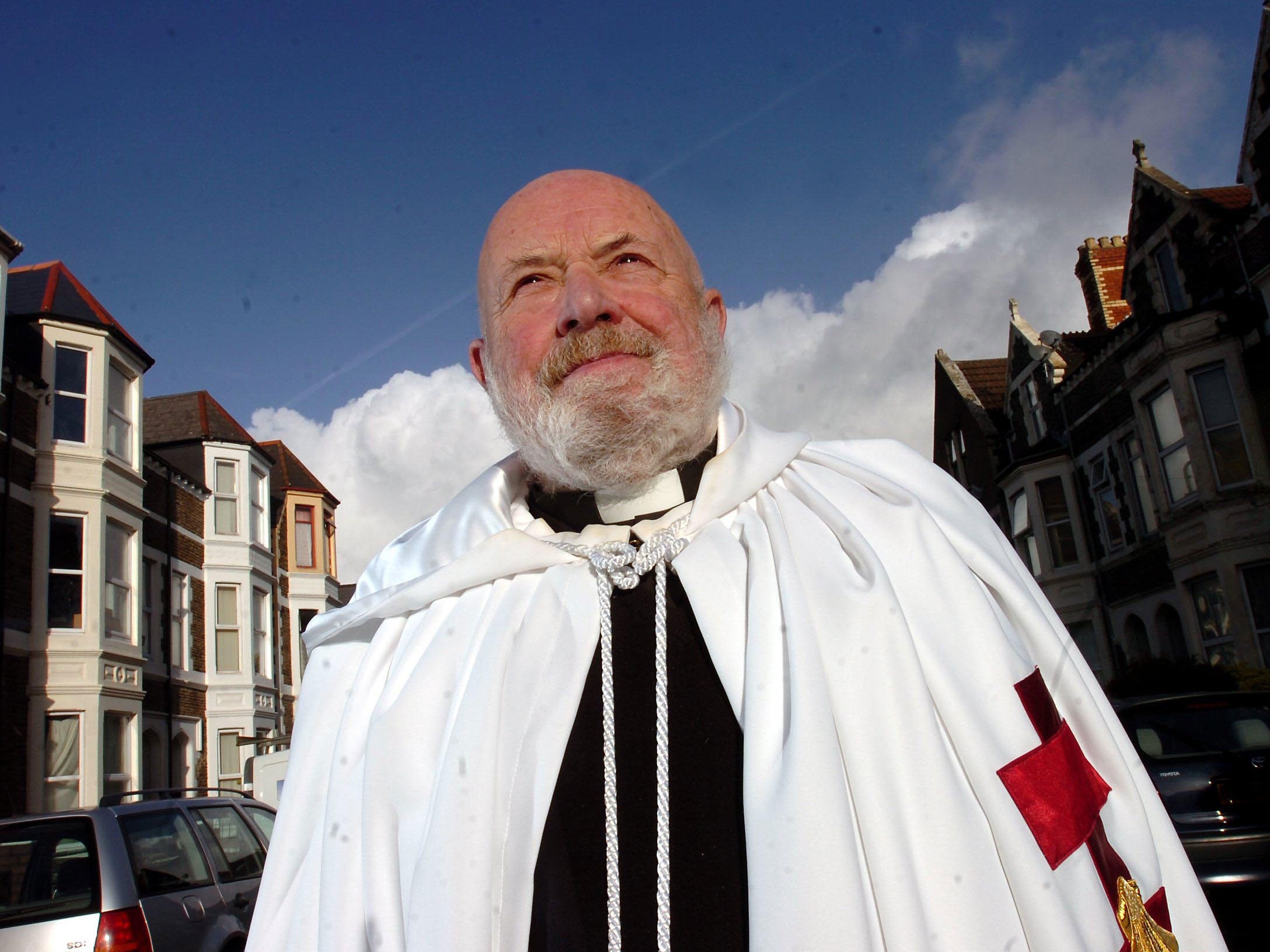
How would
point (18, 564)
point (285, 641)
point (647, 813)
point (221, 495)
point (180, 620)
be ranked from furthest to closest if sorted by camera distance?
point (285, 641) < point (221, 495) < point (180, 620) < point (18, 564) < point (647, 813)

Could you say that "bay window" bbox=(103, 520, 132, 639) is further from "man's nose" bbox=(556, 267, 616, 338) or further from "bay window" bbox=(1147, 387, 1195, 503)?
"bay window" bbox=(1147, 387, 1195, 503)

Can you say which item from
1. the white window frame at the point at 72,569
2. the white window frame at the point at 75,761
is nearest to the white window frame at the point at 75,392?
the white window frame at the point at 72,569

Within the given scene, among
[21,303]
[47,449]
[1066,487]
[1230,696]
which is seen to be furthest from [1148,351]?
[21,303]

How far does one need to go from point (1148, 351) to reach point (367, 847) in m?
18.4

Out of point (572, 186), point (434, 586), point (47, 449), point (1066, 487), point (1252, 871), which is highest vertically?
point (47, 449)

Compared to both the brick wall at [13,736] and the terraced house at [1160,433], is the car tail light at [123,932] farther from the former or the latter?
the terraced house at [1160,433]

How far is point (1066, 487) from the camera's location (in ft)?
71.3

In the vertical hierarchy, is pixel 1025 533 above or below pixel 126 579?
below

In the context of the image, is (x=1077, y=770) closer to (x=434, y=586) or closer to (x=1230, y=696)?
(x=434, y=586)

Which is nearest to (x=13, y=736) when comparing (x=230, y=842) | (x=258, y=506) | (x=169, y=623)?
(x=169, y=623)

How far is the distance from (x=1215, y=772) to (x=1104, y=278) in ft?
66.0

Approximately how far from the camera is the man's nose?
2.05 metres

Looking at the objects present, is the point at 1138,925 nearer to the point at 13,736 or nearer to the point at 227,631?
the point at 13,736

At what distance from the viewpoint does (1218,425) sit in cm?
1628
